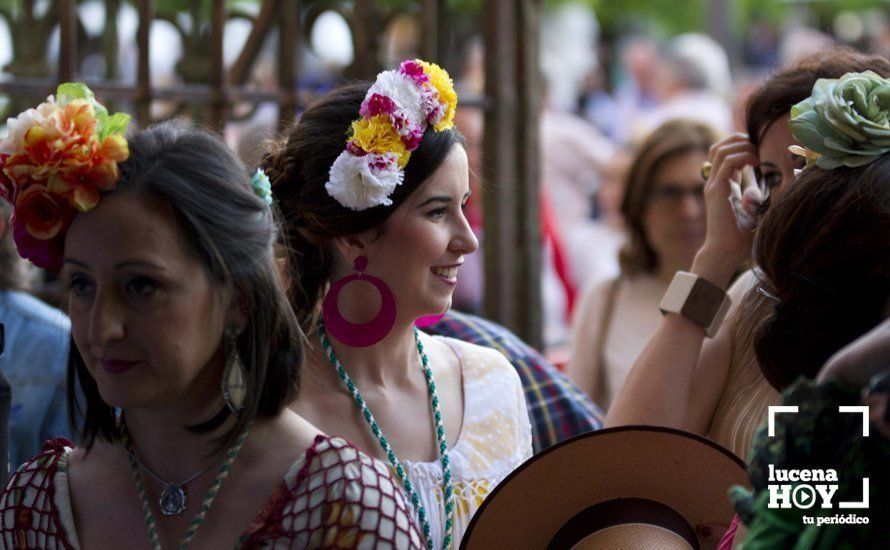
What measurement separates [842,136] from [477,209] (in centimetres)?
414

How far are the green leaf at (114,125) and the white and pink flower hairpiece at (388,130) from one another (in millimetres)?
638

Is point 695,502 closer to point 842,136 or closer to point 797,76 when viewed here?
point 842,136

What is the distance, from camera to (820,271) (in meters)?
1.99

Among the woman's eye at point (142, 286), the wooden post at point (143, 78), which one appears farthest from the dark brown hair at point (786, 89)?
the wooden post at point (143, 78)

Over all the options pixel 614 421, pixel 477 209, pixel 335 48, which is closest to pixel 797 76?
pixel 614 421

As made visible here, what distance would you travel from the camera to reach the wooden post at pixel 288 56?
152 inches

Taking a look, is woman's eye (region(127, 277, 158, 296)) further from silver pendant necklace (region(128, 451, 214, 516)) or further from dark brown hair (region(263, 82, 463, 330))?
dark brown hair (region(263, 82, 463, 330))

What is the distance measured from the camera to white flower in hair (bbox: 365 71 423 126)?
2.54 meters

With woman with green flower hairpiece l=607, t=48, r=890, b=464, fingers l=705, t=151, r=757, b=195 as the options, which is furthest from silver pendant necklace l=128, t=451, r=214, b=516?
fingers l=705, t=151, r=757, b=195

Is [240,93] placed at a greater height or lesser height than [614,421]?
greater

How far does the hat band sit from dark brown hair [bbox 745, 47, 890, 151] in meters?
1.03

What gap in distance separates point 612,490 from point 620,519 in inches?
2.1

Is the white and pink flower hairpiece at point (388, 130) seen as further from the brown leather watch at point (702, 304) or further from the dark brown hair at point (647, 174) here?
the dark brown hair at point (647, 174)

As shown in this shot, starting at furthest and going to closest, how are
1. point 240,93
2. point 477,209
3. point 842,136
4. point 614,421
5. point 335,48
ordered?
point 477,209 < point 335,48 < point 240,93 < point 614,421 < point 842,136
